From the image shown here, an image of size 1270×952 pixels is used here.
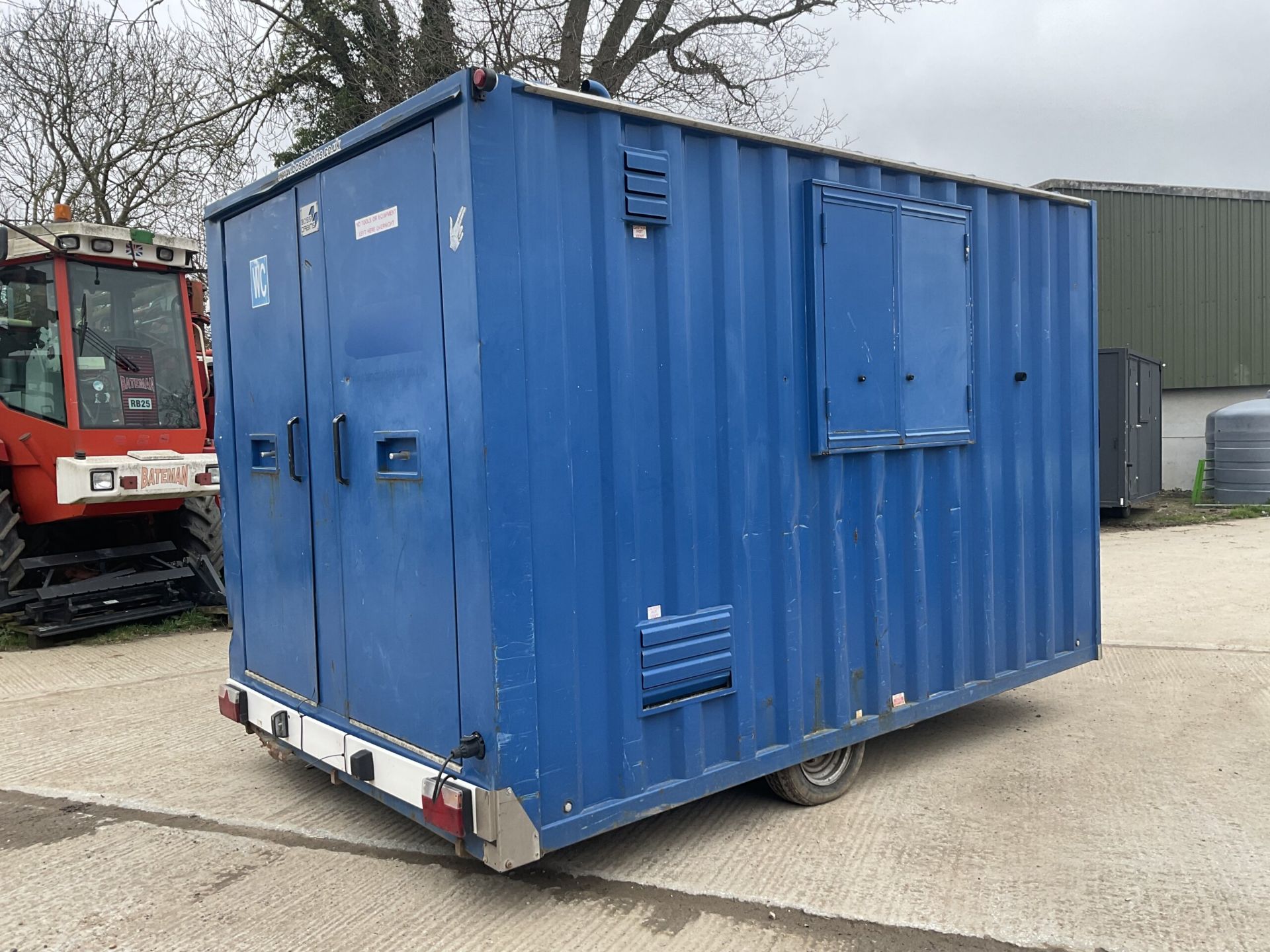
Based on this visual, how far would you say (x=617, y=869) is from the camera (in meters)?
3.81

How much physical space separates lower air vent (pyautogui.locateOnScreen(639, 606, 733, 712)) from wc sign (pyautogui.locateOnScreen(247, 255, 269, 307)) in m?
2.29

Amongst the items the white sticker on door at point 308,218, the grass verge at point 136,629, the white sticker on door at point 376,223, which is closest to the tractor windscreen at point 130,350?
the grass verge at point 136,629

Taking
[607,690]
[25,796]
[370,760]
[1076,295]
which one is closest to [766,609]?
[607,690]

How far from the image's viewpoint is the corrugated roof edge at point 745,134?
338 cm

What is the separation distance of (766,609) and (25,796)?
11.9 ft

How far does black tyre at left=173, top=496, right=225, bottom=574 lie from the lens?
29.3 ft

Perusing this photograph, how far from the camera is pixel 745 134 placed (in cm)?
389

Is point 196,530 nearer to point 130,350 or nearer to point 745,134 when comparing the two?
point 130,350

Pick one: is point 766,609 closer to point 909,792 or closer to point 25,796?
point 909,792

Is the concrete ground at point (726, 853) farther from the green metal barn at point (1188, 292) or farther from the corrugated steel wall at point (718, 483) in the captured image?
the green metal barn at point (1188, 292)

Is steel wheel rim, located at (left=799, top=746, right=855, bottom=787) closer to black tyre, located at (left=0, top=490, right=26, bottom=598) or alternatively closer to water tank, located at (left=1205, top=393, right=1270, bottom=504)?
black tyre, located at (left=0, top=490, right=26, bottom=598)

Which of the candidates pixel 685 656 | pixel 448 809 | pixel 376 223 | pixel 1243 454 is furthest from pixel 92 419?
pixel 1243 454

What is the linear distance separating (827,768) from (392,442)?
243 cm

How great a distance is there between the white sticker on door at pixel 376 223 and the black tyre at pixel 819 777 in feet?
8.84
